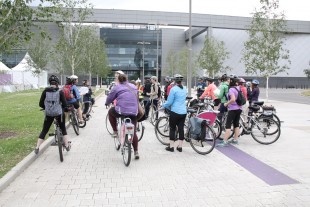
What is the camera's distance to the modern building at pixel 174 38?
2584 inches

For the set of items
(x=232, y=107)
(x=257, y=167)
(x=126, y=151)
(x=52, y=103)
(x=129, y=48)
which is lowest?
(x=257, y=167)

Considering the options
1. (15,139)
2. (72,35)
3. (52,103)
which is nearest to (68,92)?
(15,139)

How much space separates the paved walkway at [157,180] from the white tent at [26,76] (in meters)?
37.1

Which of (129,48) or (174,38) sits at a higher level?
(174,38)

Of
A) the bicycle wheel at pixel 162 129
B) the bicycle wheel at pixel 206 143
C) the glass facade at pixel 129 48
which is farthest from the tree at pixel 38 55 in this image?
the bicycle wheel at pixel 206 143

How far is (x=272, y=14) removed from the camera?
960 inches

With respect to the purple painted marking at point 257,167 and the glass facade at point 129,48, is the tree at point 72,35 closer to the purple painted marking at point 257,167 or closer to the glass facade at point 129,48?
the purple painted marking at point 257,167

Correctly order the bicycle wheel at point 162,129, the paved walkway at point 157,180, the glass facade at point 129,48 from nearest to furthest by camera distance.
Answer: the paved walkway at point 157,180
the bicycle wheel at point 162,129
the glass facade at point 129,48

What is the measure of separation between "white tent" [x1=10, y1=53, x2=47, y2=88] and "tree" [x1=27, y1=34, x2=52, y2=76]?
687 mm

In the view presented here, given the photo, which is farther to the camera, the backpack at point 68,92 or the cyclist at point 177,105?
the backpack at point 68,92

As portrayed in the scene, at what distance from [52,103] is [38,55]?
41728 mm

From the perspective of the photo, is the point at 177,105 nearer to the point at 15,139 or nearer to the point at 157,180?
the point at 157,180

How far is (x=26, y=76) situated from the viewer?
147 feet

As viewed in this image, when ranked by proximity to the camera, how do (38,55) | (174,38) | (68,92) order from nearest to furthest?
(68,92) < (38,55) < (174,38)
